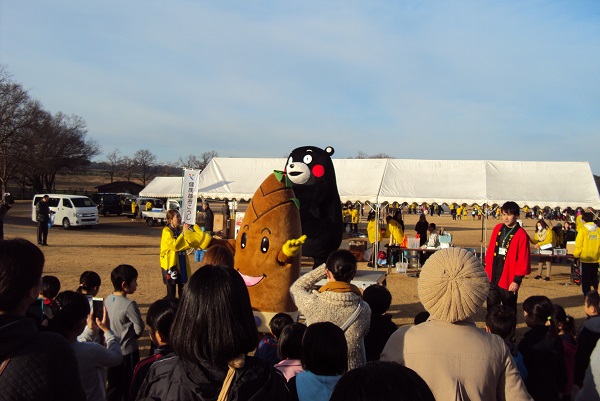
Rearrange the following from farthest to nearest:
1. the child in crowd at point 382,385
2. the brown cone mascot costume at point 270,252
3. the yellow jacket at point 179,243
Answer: the yellow jacket at point 179,243
the brown cone mascot costume at point 270,252
the child in crowd at point 382,385

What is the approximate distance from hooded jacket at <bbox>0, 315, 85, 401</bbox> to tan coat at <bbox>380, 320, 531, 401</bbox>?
1.27 m

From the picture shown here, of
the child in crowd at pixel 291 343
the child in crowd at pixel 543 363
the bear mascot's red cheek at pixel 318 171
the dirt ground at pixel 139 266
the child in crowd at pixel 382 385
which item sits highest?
the bear mascot's red cheek at pixel 318 171

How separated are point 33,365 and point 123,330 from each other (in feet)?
8.32

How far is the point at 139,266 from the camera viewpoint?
44.6ft

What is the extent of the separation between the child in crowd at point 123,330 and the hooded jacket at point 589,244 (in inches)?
341

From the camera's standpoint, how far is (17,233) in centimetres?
2077

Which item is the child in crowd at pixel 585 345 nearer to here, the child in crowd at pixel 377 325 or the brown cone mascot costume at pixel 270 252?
the child in crowd at pixel 377 325

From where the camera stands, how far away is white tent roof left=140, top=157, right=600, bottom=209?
12875 millimetres

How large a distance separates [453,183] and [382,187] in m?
2.00

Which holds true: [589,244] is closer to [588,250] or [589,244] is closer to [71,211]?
[588,250]

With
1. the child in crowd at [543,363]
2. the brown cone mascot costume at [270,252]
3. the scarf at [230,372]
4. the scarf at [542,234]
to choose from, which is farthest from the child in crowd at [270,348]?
the scarf at [542,234]

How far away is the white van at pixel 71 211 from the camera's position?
23375 millimetres

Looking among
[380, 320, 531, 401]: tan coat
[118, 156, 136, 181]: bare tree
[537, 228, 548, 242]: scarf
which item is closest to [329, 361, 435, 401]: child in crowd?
[380, 320, 531, 401]: tan coat

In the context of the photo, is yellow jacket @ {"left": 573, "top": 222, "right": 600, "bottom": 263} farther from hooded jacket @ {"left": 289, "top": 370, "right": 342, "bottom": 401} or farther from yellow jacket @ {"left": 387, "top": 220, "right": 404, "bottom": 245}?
hooded jacket @ {"left": 289, "top": 370, "right": 342, "bottom": 401}
